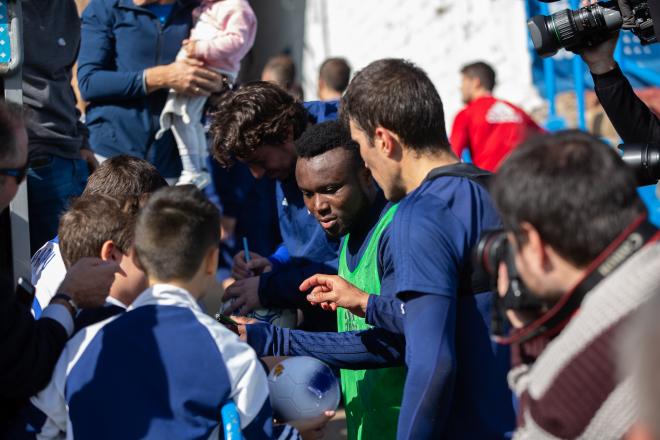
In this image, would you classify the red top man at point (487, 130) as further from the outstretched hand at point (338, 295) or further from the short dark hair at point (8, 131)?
the short dark hair at point (8, 131)

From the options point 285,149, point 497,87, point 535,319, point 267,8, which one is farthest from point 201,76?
point 267,8

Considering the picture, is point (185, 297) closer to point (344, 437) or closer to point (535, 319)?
point (535, 319)

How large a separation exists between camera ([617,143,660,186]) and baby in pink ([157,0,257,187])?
8.16ft

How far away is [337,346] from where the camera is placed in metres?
2.74

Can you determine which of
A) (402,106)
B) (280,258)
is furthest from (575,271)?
(280,258)

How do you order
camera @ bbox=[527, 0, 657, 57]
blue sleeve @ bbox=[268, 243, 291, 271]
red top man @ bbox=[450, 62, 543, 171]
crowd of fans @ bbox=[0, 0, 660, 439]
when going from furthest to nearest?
1. red top man @ bbox=[450, 62, 543, 171]
2. blue sleeve @ bbox=[268, 243, 291, 271]
3. camera @ bbox=[527, 0, 657, 57]
4. crowd of fans @ bbox=[0, 0, 660, 439]

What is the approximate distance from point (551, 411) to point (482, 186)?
0.88 m

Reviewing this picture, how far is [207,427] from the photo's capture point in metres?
2.10

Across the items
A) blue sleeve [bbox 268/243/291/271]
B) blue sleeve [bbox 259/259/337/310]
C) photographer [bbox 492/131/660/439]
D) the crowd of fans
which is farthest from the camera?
blue sleeve [bbox 268/243/291/271]

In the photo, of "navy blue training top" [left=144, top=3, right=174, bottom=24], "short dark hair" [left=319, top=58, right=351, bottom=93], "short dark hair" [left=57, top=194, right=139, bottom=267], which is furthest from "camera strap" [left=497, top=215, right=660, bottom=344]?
"short dark hair" [left=319, top=58, right=351, bottom=93]

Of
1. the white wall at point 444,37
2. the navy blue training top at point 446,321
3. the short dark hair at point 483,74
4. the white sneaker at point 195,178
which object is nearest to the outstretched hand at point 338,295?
the navy blue training top at point 446,321

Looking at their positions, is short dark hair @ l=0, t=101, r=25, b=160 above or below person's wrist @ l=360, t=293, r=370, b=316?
above

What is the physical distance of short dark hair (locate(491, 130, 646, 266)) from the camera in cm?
165

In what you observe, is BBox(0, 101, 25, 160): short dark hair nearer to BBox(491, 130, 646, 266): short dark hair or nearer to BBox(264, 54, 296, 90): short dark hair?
BBox(491, 130, 646, 266): short dark hair
